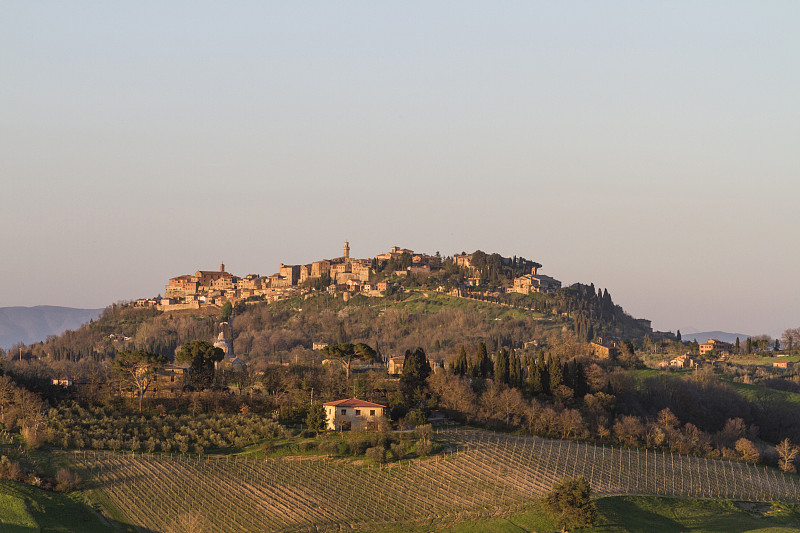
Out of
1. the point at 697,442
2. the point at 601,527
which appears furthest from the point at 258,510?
the point at 697,442

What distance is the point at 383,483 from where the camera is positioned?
176 feet

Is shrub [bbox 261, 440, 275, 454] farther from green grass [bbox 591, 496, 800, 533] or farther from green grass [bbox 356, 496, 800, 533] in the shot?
green grass [bbox 591, 496, 800, 533]

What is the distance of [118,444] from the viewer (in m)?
58.4

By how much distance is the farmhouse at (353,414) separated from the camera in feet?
214

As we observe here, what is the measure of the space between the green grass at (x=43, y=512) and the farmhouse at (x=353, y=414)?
20.1m

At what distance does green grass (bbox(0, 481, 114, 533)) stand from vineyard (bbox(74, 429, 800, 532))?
1.78 meters

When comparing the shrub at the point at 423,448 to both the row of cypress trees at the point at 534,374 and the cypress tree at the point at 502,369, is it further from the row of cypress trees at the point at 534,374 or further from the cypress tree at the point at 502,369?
the row of cypress trees at the point at 534,374

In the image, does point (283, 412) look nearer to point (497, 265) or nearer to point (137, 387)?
point (137, 387)

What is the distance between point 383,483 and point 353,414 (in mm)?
12578

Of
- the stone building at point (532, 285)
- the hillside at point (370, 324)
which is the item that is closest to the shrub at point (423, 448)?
the hillside at point (370, 324)

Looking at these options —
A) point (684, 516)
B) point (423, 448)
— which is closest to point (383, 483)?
point (423, 448)

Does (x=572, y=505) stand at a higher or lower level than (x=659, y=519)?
higher

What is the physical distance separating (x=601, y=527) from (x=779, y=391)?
5077cm

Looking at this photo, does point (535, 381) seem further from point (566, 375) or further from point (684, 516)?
point (684, 516)
